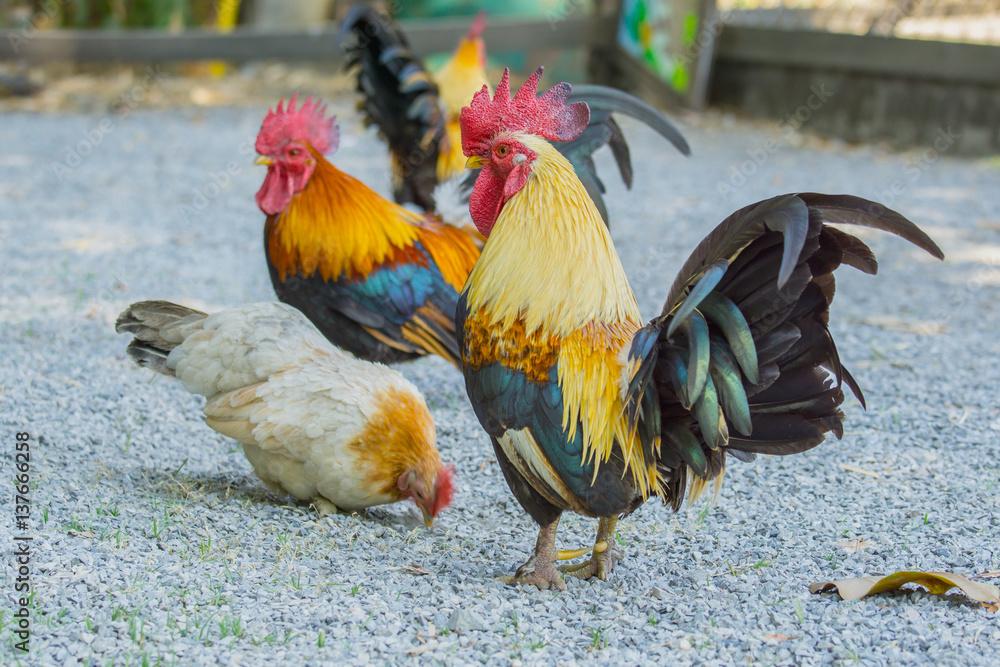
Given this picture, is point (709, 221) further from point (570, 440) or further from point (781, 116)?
point (570, 440)

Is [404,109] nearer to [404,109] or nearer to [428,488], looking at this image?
[404,109]

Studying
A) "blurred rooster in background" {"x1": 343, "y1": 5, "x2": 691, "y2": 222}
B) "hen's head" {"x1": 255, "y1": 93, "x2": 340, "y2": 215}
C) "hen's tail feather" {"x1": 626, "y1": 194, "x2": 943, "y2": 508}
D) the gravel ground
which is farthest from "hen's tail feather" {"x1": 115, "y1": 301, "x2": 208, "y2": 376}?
"blurred rooster in background" {"x1": 343, "y1": 5, "x2": 691, "y2": 222}

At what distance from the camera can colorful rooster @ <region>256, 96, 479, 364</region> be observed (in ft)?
14.6

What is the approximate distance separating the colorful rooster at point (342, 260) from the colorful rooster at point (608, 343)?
48.2 inches

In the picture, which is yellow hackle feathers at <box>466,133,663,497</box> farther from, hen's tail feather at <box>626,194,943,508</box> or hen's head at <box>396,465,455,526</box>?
hen's head at <box>396,465,455,526</box>

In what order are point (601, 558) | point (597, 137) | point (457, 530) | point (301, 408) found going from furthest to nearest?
point (597, 137) < point (457, 530) < point (301, 408) < point (601, 558)

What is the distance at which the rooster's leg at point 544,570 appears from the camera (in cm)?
321

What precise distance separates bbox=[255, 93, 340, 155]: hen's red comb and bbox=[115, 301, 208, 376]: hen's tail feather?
1.04 m

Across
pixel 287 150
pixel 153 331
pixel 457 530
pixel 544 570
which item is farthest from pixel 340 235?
pixel 544 570

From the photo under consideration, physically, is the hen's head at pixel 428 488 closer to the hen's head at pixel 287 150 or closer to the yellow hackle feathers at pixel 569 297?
the yellow hackle feathers at pixel 569 297

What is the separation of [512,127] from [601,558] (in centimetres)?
161

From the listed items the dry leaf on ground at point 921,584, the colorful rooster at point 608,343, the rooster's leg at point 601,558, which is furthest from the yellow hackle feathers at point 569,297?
the dry leaf on ground at point 921,584

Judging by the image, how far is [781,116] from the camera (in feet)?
40.5

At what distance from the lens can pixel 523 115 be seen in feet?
10.4
